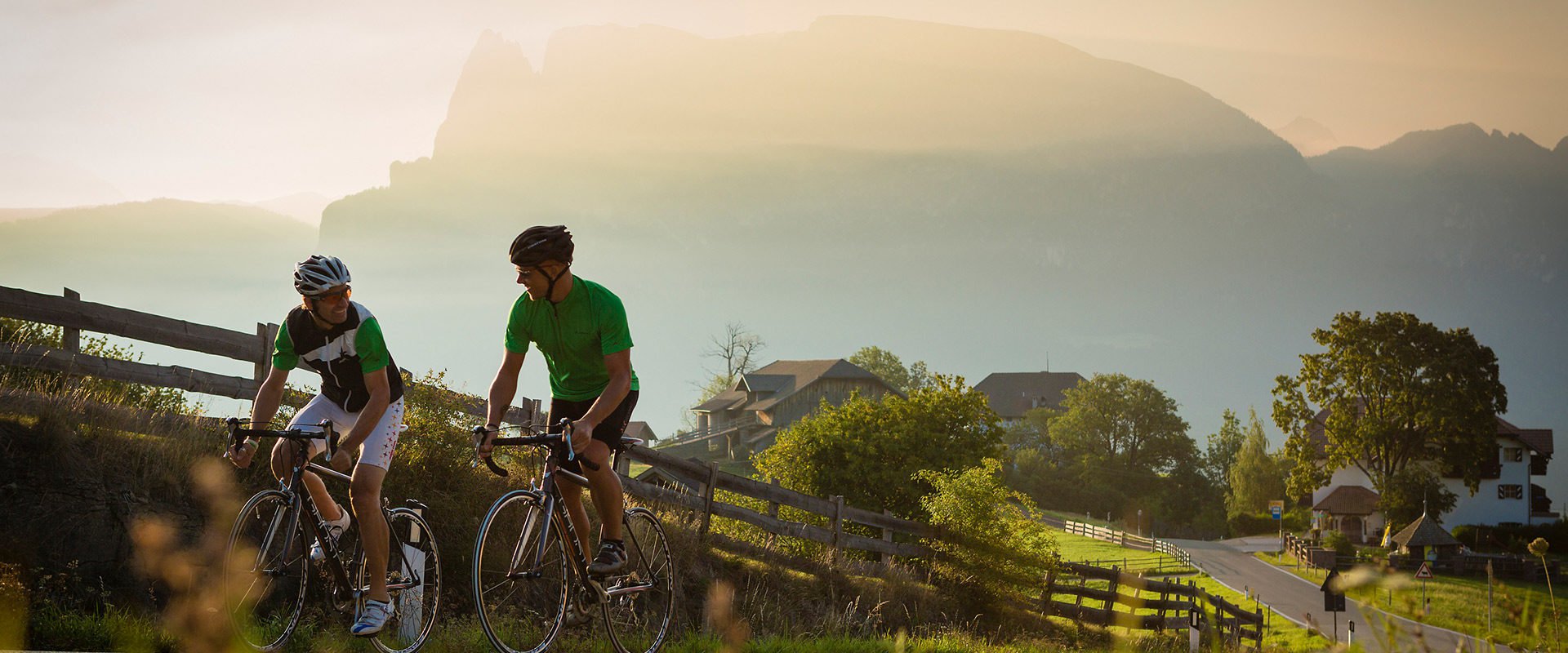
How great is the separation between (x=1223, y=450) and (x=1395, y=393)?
49.5 metres

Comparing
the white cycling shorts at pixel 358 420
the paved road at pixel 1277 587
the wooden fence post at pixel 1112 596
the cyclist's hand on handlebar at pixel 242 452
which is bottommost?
the paved road at pixel 1277 587

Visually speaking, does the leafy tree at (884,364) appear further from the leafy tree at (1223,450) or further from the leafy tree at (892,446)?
the leafy tree at (892,446)

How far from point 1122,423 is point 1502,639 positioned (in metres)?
99.5

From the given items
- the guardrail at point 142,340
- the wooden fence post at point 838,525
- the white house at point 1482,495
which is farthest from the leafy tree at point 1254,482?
the guardrail at point 142,340

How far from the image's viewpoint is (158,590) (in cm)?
827

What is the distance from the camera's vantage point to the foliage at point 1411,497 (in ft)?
180

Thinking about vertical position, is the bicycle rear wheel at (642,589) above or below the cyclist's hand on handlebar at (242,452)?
below

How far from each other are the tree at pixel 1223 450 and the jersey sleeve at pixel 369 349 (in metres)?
101

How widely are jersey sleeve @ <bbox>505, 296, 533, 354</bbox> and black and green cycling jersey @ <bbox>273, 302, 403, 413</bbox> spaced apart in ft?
2.16

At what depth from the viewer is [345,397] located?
596 cm

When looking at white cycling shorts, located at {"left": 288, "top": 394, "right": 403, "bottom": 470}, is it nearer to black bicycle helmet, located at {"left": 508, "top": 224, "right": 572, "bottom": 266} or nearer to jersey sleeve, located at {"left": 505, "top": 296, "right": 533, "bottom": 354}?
jersey sleeve, located at {"left": 505, "top": 296, "right": 533, "bottom": 354}

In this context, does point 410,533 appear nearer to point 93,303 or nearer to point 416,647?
point 416,647

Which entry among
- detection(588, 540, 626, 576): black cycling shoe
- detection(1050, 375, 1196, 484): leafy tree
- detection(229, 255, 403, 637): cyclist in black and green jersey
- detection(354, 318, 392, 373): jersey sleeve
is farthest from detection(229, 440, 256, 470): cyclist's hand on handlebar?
detection(1050, 375, 1196, 484): leafy tree

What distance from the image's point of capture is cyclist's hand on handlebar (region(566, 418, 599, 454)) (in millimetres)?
5328
